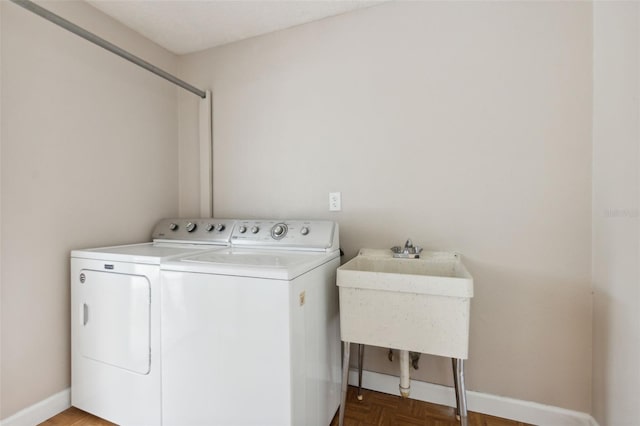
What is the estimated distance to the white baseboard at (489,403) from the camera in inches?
54.0

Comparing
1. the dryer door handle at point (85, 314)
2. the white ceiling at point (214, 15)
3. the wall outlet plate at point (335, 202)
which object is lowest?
the dryer door handle at point (85, 314)

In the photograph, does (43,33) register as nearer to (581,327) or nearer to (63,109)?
(63,109)

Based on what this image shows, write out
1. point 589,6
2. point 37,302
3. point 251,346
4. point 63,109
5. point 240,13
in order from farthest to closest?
point 240,13
point 63,109
point 37,302
point 589,6
point 251,346

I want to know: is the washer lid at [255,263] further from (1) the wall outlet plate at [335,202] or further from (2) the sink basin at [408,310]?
(1) the wall outlet plate at [335,202]

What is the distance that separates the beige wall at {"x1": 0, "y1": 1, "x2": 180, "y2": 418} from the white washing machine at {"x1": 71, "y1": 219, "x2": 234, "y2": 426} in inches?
4.7

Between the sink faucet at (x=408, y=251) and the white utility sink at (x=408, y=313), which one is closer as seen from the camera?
the white utility sink at (x=408, y=313)

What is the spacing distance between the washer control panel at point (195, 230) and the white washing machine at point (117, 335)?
0.36 meters

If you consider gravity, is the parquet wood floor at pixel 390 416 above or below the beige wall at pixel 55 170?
below

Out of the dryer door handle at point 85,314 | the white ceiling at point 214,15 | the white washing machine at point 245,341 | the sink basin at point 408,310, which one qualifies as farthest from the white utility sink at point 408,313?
the white ceiling at point 214,15

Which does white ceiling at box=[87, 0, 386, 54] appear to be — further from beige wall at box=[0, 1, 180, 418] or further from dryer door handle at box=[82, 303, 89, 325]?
dryer door handle at box=[82, 303, 89, 325]

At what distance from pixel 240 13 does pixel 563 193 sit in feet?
6.75

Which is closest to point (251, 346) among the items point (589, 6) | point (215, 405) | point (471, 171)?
point (215, 405)

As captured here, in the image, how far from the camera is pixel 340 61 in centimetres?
178

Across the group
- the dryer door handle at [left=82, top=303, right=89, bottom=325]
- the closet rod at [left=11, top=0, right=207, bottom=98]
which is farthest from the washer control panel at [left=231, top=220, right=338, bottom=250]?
the closet rod at [left=11, top=0, right=207, bottom=98]
